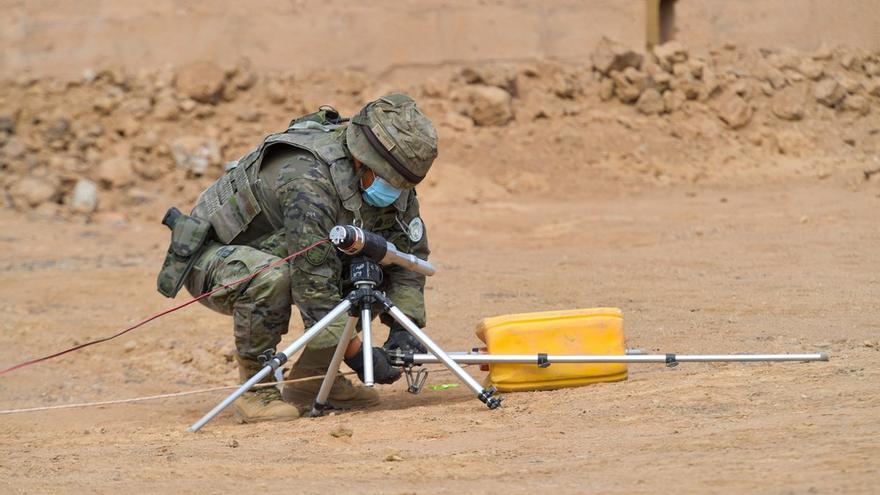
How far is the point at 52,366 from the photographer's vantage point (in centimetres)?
734

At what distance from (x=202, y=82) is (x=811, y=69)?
5.69m

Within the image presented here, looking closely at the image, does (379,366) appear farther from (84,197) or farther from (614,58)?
(614,58)

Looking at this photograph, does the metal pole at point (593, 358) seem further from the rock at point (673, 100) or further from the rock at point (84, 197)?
the rock at point (673, 100)

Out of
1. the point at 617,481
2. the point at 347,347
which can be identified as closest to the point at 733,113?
the point at 347,347

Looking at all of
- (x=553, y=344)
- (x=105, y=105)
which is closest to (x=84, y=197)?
(x=105, y=105)

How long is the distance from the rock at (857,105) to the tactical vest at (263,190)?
740 centimetres

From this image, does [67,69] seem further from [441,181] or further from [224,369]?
[224,369]

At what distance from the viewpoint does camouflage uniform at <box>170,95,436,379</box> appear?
5188 millimetres

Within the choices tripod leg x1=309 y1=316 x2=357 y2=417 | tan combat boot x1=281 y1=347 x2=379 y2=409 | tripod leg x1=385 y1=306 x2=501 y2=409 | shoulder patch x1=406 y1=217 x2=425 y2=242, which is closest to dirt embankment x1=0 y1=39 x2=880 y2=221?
tan combat boot x1=281 y1=347 x2=379 y2=409

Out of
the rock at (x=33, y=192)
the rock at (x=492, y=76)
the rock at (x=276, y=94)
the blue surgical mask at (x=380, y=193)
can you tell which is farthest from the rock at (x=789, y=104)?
the blue surgical mask at (x=380, y=193)

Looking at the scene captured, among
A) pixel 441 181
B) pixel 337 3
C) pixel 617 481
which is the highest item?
pixel 337 3

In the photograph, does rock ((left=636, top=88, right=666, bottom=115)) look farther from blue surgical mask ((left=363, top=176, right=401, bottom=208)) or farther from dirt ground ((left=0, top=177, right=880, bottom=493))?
blue surgical mask ((left=363, top=176, right=401, bottom=208))

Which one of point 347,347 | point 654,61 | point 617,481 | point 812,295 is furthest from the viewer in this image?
point 654,61

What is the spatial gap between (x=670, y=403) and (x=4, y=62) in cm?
965
